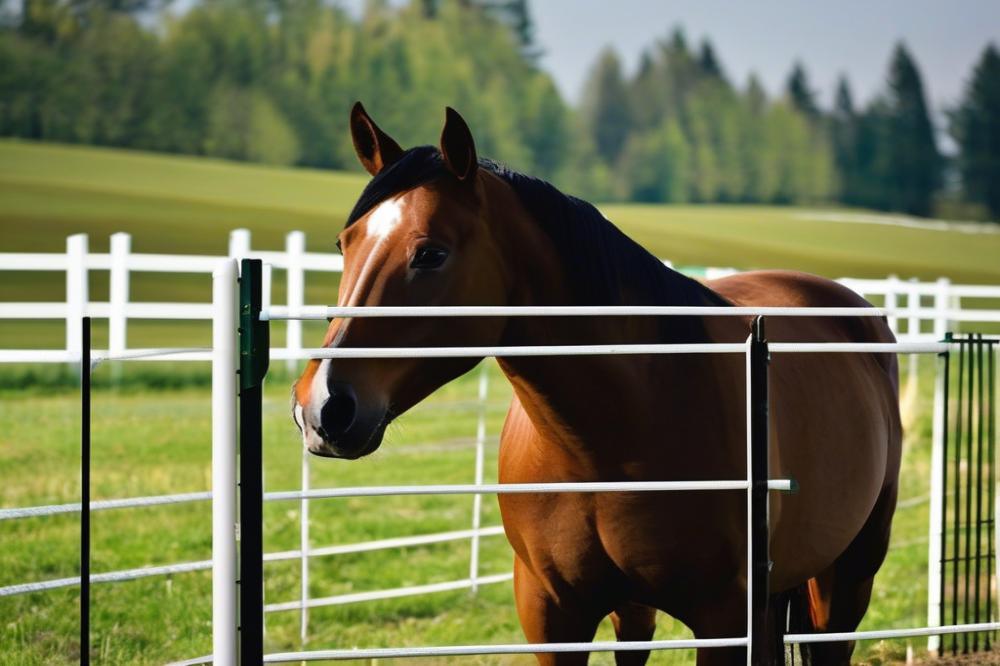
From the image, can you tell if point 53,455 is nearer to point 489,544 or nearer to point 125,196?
point 489,544

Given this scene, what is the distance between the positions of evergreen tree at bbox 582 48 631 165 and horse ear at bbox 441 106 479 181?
205ft

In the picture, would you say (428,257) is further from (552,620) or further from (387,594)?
(387,594)

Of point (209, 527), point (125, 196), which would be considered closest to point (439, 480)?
point (209, 527)

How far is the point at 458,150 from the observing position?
308 centimetres

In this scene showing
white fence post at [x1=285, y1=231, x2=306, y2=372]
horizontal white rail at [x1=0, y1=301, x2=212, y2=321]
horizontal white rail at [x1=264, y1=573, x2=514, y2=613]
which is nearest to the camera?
horizontal white rail at [x1=264, y1=573, x2=514, y2=613]

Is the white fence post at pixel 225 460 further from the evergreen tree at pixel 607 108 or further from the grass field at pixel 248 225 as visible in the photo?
→ the evergreen tree at pixel 607 108

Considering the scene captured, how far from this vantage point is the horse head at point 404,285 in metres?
2.72

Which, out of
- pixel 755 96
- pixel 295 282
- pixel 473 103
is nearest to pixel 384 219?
pixel 295 282

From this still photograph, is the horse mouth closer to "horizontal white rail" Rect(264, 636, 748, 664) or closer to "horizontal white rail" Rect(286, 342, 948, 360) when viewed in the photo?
"horizontal white rail" Rect(286, 342, 948, 360)

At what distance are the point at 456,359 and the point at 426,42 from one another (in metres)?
65.2

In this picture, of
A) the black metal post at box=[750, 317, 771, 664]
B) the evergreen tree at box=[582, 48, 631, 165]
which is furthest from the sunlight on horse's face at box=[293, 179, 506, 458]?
the evergreen tree at box=[582, 48, 631, 165]

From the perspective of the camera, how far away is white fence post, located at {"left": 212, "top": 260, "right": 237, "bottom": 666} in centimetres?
275

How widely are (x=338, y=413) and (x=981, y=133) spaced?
2603 inches

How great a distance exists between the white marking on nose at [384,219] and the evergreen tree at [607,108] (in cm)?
6244
